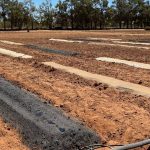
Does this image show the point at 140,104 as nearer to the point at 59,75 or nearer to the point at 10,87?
the point at 10,87

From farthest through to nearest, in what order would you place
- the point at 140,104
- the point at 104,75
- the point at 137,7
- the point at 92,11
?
the point at 137,7, the point at 92,11, the point at 104,75, the point at 140,104

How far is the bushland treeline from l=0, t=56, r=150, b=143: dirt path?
69709 mm

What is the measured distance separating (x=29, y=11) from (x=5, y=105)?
79.9m

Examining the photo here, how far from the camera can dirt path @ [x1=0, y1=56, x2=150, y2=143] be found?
6.39 meters

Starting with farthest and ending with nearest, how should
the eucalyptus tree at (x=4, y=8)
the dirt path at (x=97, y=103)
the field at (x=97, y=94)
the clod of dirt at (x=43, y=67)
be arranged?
the eucalyptus tree at (x=4, y=8)
the clod of dirt at (x=43, y=67)
the field at (x=97, y=94)
the dirt path at (x=97, y=103)

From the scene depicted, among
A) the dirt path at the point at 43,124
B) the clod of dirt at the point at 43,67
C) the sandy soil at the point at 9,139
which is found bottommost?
the sandy soil at the point at 9,139

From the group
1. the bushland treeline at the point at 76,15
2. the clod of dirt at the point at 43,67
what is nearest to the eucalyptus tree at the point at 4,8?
the bushland treeline at the point at 76,15

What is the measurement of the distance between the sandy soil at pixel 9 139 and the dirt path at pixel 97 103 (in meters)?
1.21

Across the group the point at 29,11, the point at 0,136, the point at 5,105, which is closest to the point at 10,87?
the point at 5,105

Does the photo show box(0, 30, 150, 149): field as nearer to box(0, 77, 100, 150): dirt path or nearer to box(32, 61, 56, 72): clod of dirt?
box(32, 61, 56, 72): clod of dirt

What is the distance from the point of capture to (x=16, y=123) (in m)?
6.96

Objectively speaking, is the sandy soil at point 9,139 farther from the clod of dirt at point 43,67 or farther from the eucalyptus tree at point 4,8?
the eucalyptus tree at point 4,8

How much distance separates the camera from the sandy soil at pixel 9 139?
592 cm

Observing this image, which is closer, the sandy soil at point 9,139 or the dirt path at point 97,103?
the sandy soil at point 9,139
